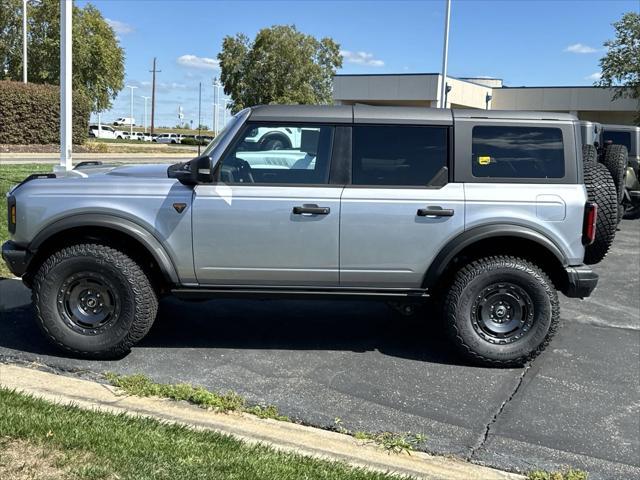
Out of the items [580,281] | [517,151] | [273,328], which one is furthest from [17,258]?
[580,281]

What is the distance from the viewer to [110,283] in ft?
15.7

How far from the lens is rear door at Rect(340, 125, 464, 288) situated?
4.79m

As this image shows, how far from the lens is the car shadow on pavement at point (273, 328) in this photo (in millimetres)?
5254

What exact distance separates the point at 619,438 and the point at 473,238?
163 centimetres

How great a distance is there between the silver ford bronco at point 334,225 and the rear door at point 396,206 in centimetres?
1

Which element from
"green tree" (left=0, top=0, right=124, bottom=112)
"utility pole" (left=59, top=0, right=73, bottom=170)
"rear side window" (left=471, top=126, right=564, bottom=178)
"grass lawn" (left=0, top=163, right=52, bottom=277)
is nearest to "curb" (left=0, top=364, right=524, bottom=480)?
"rear side window" (left=471, top=126, right=564, bottom=178)

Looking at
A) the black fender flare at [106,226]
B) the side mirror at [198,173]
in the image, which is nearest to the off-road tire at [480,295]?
the side mirror at [198,173]

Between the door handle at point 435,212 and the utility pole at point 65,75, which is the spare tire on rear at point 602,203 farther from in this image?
the utility pole at point 65,75

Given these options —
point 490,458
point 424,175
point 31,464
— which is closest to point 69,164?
point 424,175

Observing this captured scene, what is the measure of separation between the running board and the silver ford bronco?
0.04 ft

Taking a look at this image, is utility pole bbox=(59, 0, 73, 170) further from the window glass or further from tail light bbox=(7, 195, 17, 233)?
the window glass

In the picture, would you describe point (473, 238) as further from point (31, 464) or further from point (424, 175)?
point (31, 464)

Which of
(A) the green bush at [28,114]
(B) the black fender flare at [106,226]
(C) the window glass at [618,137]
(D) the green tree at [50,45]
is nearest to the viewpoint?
(B) the black fender flare at [106,226]

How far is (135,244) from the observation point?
4.91 meters
